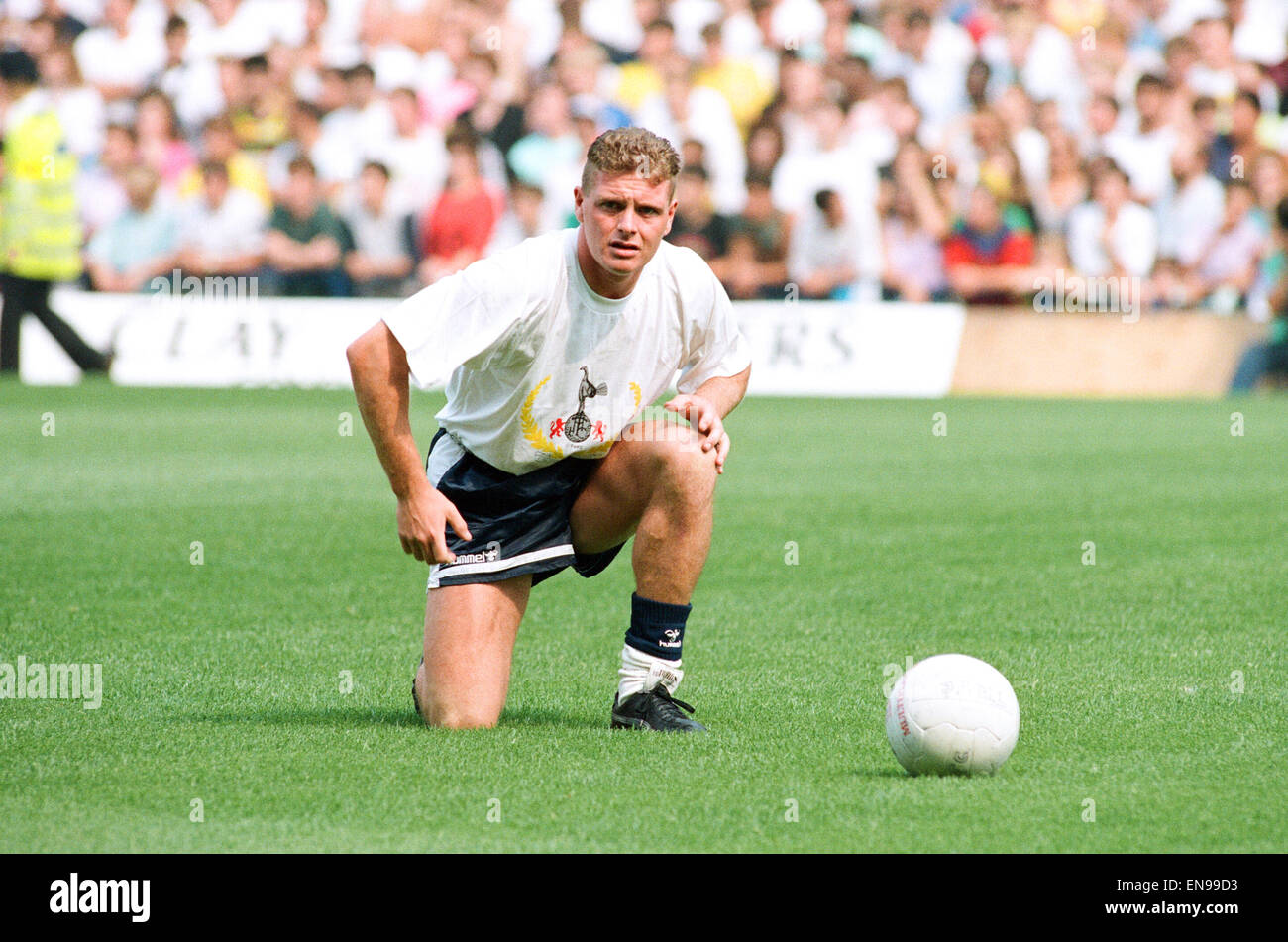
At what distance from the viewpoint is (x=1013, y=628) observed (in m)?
7.46

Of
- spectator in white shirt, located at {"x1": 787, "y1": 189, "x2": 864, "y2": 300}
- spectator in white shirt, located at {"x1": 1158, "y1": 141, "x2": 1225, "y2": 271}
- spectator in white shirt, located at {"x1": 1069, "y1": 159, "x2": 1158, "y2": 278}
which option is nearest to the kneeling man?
spectator in white shirt, located at {"x1": 787, "y1": 189, "x2": 864, "y2": 300}

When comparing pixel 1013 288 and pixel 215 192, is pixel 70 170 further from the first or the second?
pixel 1013 288

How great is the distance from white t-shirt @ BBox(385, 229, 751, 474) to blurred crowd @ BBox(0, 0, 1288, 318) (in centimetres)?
1358

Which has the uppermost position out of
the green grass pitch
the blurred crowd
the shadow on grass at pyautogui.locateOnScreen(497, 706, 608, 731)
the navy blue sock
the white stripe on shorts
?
the blurred crowd

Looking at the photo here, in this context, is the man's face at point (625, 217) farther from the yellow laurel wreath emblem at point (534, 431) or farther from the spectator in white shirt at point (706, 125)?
the spectator in white shirt at point (706, 125)

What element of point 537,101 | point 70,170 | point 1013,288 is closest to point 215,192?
point 70,170

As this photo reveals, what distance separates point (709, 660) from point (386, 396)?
1930mm

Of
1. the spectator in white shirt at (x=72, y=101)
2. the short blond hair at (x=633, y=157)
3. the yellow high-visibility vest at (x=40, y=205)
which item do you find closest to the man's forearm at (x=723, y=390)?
the short blond hair at (x=633, y=157)

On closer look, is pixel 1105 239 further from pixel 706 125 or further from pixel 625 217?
pixel 625 217

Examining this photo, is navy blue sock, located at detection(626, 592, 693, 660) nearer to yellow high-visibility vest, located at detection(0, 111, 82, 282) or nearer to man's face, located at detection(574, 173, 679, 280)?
man's face, located at detection(574, 173, 679, 280)

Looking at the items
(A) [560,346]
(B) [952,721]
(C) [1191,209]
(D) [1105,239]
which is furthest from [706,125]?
(B) [952,721]

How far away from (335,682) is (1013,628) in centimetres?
257

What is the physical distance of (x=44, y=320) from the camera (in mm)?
19984

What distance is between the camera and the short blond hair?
220 inches
